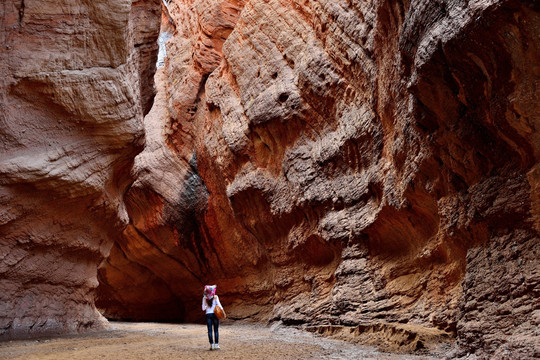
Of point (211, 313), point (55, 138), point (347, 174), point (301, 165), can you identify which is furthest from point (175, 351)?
point (301, 165)

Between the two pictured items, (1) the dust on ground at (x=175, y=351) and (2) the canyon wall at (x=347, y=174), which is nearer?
(2) the canyon wall at (x=347, y=174)

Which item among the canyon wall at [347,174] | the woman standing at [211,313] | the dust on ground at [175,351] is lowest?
the dust on ground at [175,351]

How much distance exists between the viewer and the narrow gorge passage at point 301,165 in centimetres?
584

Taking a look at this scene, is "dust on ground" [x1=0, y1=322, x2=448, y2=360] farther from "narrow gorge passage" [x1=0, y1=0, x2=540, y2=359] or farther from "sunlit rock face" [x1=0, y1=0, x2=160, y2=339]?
"sunlit rock face" [x1=0, y1=0, x2=160, y2=339]

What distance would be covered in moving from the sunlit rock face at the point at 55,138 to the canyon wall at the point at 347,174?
5.16 metres

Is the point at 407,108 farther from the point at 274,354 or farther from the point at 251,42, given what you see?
the point at 251,42

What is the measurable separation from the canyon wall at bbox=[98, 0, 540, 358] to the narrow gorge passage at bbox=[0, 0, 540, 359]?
42 millimetres

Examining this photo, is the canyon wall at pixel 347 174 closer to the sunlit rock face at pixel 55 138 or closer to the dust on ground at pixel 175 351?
the dust on ground at pixel 175 351

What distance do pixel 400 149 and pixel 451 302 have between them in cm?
297

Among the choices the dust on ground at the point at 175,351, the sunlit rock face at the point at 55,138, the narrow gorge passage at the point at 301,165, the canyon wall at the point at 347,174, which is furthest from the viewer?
the sunlit rock face at the point at 55,138

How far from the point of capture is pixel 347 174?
1205cm

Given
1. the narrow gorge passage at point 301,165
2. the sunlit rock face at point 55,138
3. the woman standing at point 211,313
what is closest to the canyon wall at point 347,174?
the narrow gorge passage at point 301,165

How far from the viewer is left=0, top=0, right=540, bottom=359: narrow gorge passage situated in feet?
19.1

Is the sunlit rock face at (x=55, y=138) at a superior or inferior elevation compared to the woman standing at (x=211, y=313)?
superior
